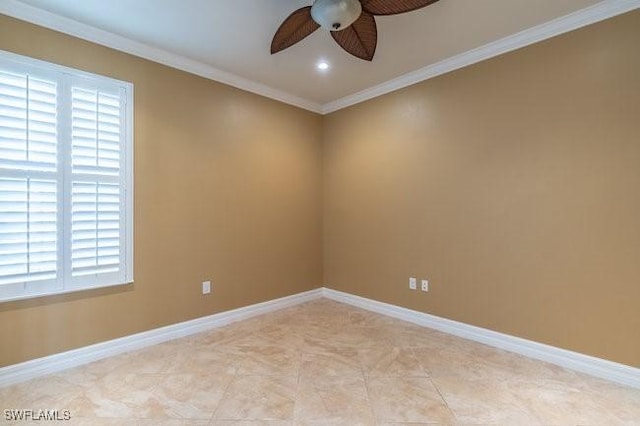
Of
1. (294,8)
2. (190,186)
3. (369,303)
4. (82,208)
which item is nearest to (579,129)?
(294,8)

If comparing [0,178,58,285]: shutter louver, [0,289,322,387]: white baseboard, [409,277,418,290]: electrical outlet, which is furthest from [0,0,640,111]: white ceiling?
[0,289,322,387]: white baseboard

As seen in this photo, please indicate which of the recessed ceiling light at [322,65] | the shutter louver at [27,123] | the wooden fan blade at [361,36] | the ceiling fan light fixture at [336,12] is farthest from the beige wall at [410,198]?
the ceiling fan light fixture at [336,12]

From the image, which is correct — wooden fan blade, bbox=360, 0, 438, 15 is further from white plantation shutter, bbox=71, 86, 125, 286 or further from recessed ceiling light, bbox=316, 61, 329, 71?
white plantation shutter, bbox=71, 86, 125, 286

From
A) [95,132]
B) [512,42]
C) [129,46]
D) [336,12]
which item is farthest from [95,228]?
[512,42]

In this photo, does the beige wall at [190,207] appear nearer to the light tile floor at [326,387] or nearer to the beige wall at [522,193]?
the light tile floor at [326,387]

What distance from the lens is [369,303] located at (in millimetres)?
3775

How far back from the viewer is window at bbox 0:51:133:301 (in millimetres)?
2172

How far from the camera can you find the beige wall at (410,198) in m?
2.24

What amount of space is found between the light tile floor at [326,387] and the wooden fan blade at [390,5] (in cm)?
242

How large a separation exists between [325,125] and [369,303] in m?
2.46

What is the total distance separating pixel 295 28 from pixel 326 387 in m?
2.48

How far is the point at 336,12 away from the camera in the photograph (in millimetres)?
1751

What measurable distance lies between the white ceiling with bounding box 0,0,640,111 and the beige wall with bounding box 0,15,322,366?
0.18m

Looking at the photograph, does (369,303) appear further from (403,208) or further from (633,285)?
(633,285)
